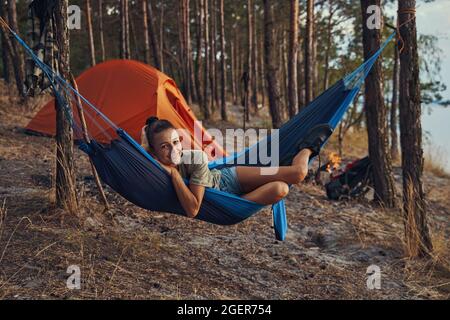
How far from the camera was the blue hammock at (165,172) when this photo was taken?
2.88 m

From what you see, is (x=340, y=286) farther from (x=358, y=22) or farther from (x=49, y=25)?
(x=358, y=22)

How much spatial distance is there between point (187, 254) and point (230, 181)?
721 millimetres

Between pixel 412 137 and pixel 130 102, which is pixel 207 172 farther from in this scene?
pixel 130 102

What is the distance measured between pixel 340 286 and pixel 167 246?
1192 mm

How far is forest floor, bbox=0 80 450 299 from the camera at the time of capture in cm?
304

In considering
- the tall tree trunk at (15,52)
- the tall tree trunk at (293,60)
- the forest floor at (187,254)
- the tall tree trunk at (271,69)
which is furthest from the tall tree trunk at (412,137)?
the tall tree trunk at (15,52)

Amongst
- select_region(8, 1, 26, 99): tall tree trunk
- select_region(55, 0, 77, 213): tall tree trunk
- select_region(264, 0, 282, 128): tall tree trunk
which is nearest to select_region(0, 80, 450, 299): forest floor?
select_region(55, 0, 77, 213): tall tree trunk

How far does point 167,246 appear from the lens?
12.3ft

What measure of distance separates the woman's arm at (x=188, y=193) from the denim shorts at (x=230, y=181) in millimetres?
332

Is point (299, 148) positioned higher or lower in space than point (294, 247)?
higher

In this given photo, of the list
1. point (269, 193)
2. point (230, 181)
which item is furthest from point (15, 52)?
point (269, 193)

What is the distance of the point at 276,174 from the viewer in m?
3.20

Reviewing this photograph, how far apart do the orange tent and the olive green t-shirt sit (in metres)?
3.15
